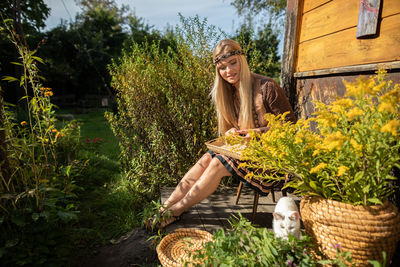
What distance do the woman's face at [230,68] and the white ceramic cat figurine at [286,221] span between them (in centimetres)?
145

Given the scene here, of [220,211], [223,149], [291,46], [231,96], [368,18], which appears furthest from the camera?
[291,46]

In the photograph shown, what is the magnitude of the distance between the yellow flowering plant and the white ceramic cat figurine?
0.67 ft

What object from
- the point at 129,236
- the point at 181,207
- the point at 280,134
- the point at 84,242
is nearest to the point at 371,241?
the point at 280,134

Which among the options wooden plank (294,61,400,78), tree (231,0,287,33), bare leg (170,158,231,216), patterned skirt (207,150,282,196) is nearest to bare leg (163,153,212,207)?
bare leg (170,158,231,216)

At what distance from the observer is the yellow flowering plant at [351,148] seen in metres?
1.07

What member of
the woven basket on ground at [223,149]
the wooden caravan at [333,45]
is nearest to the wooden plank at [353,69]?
the wooden caravan at [333,45]

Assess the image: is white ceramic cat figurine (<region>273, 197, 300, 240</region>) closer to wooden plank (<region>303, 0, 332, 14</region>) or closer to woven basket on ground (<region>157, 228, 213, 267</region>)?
woven basket on ground (<region>157, 228, 213, 267</region>)

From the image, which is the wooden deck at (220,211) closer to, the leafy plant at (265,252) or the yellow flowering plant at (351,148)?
the leafy plant at (265,252)

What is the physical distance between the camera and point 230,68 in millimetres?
2498

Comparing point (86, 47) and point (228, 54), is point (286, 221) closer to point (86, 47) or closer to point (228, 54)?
point (228, 54)

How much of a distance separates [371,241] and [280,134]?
2.14ft

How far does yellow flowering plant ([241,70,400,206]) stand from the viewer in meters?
1.07

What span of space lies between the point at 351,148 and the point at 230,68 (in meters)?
1.56

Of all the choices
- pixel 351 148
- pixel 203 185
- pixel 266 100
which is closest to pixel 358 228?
pixel 351 148
